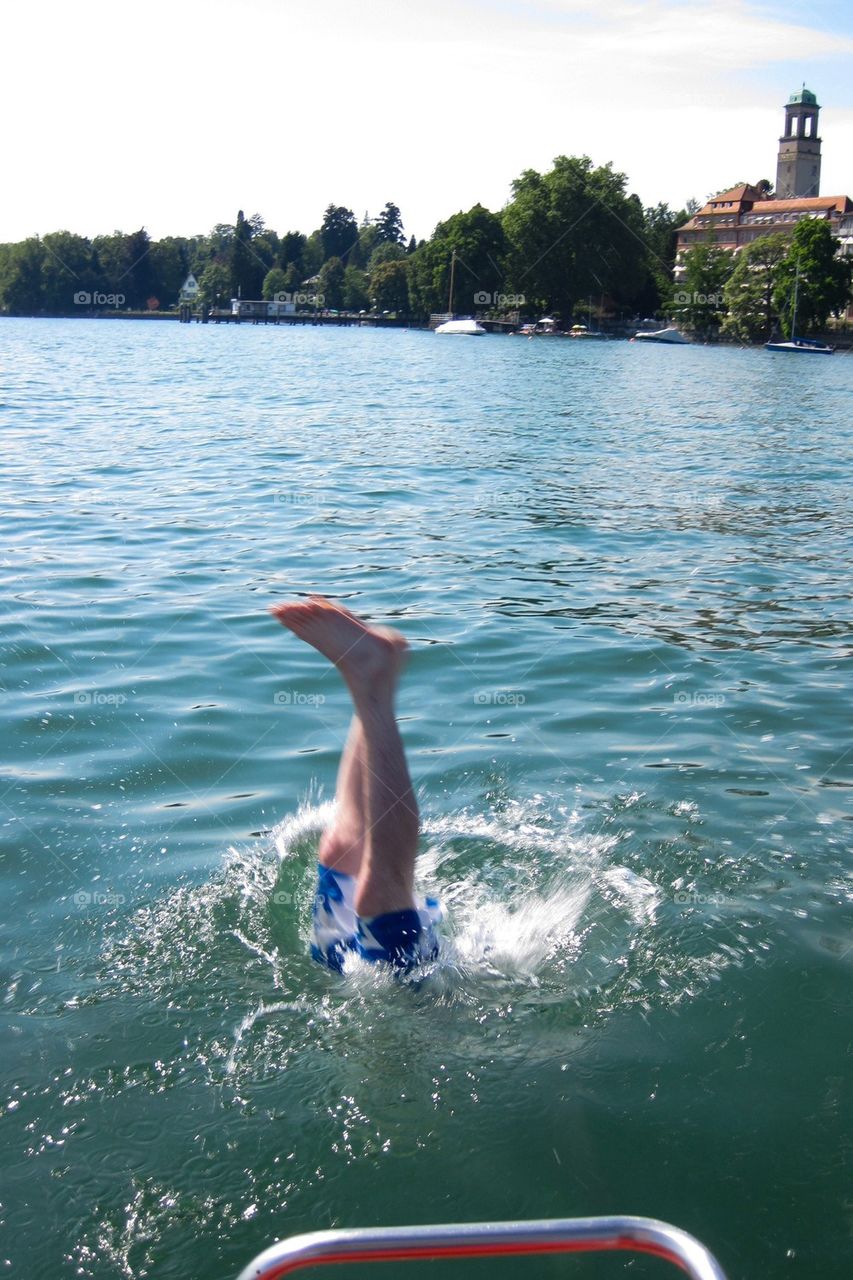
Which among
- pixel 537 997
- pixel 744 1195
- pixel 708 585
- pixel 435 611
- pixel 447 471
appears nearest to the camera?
pixel 744 1195

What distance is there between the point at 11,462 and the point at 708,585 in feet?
35.0

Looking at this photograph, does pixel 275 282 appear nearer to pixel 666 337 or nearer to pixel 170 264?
pixel 170 264

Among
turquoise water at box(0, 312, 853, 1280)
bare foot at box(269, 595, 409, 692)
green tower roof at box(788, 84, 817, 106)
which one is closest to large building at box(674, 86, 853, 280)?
green tower roof at box(788, 84, 817, 106)

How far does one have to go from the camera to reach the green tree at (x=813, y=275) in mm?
88500

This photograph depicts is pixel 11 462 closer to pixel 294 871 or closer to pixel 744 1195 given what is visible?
pixel 294 871

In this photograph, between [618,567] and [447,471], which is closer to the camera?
[618,567]

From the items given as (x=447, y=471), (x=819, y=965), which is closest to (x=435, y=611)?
(x=819, y=965)

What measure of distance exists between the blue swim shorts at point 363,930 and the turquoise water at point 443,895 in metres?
0.13

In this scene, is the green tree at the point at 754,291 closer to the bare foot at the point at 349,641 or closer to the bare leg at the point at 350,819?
the bare foot at the point at 349,641

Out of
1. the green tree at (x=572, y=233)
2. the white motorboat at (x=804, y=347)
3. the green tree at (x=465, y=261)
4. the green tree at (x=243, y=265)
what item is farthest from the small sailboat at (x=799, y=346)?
the green tree at (x=243, y=265)

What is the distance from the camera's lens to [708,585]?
37.5 feet

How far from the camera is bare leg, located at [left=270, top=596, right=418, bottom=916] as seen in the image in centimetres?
430

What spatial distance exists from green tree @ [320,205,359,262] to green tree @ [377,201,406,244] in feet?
41.8

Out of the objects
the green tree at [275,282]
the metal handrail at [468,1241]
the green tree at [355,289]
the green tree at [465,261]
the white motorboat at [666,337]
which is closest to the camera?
the metal handrail at [468,1241]
